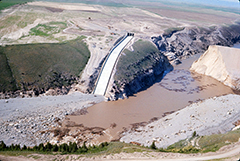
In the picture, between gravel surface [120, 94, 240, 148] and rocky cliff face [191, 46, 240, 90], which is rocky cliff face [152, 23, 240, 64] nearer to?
rocky cliff face [191, 46, 240, 90]

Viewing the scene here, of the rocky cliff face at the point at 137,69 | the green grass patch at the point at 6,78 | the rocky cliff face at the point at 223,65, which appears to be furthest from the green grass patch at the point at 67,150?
the rocky cliff face at the point at 223,65

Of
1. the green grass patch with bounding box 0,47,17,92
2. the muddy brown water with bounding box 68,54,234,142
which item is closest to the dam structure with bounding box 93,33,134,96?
the muddy brown water with bounding box 68,54,234,142

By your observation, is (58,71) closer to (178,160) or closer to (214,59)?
(178,160)

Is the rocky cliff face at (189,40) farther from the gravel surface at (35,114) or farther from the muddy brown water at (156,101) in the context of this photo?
the gravel surface at (35,114)

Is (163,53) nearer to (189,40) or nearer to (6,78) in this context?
(189,40)

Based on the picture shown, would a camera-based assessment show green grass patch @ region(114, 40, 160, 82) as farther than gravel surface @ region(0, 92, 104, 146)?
Yes

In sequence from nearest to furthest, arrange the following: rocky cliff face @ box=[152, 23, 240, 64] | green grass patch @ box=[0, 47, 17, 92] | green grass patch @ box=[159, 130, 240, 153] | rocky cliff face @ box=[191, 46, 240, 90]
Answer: green grass patch @ box=[159, 130, 240, 153] → green grass patch @ box=[0, 47, 17, 92] → rocky cliff face @ box=[191, 46, 240, 90] → rocky cliff face @ box=[152, 23, 240, 64]
